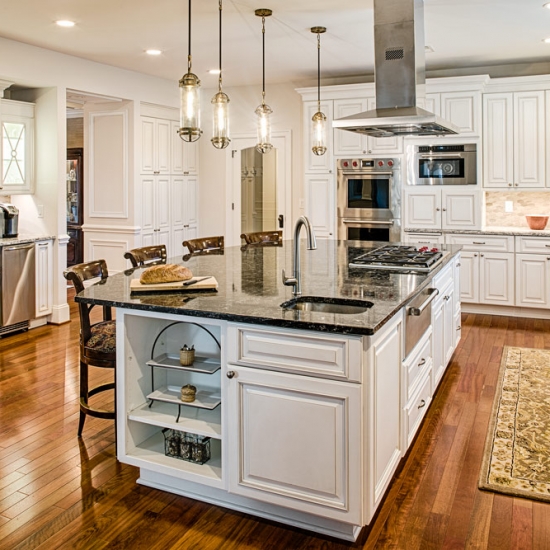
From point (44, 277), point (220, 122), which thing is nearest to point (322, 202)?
point (44, 277)

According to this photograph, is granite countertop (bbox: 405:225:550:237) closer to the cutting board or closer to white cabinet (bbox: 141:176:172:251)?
white cabinet (bbox: 141:176:172:251)

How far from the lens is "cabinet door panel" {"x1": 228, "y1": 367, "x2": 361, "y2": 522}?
2.21 metres

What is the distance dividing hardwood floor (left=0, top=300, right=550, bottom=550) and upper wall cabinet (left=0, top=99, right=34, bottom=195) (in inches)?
108

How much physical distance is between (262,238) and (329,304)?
2848 millimetres

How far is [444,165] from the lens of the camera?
6.46m

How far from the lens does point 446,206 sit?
648 centimetres

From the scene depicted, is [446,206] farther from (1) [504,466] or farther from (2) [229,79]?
(1) [504,466]

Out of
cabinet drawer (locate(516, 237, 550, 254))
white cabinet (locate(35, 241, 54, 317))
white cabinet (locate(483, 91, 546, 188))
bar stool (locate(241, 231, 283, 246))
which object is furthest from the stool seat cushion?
white cabinet (locate(483, 91, 546, 188))

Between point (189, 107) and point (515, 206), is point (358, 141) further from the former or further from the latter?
point (189, 107)

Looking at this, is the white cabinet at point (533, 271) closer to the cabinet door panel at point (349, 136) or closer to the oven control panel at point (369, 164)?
the oven control panel at point (369, 164)

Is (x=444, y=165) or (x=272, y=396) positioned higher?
(x=444, y=165)

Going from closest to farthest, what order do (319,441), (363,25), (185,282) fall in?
(319,441)
(185,282)
(363,25)

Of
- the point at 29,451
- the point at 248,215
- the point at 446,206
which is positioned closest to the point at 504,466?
the point at 29,451

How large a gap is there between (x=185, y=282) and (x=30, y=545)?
49.3 inches
